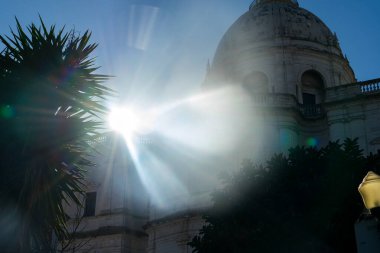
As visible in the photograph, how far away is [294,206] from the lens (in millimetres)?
14883

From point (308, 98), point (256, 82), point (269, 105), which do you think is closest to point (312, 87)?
point (308, 98)

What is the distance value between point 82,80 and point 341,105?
15.6 m

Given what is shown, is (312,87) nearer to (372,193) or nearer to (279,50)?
(279,50)

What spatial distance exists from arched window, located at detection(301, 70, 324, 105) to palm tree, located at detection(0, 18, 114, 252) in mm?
19446

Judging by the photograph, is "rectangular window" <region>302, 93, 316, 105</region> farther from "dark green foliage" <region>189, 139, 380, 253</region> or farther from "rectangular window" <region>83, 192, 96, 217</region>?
"dark green foliage" <region>189, 139, 380, 253</region>

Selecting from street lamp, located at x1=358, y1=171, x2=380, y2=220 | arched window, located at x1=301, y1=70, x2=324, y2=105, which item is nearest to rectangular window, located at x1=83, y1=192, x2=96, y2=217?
arched window, located at x1=301, y1=70, x2=324, y2=105

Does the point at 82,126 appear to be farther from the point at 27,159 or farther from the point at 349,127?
the point at 349,127

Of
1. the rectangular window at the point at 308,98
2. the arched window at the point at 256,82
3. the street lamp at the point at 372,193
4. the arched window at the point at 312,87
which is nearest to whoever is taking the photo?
the street lamp at the point at 372,193

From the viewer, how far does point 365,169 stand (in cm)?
1423

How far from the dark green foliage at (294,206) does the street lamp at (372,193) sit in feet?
22.6

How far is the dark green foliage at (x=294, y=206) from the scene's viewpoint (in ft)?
45.6

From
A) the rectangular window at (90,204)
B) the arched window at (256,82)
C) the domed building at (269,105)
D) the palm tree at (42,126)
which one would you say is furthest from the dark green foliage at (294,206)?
the rectangular window at (90,204)

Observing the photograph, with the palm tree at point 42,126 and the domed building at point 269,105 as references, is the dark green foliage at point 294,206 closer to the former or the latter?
the palm tree at point 42,126

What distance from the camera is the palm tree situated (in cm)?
1038
